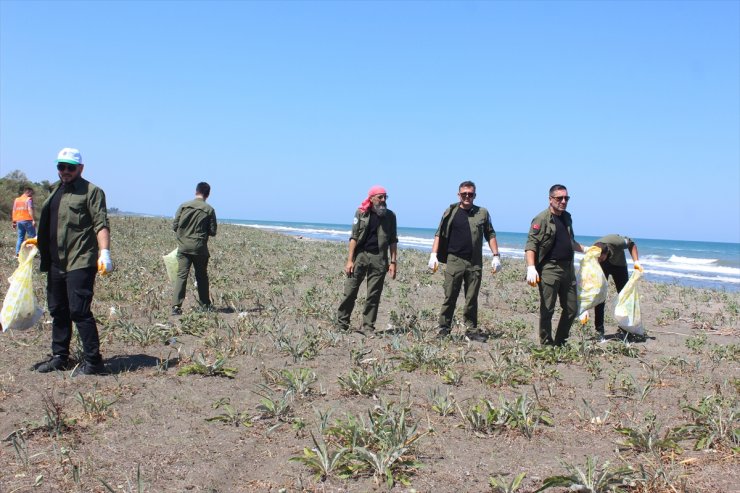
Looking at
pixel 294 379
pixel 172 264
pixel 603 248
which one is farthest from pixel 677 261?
pixel 294 379

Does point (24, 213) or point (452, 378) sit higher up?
point (24, 213)

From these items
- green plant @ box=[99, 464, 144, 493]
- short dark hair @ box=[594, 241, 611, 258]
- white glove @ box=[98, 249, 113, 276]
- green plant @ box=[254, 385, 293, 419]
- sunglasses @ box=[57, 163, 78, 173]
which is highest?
sunglasses @ box=[57, 163, 78, 173]

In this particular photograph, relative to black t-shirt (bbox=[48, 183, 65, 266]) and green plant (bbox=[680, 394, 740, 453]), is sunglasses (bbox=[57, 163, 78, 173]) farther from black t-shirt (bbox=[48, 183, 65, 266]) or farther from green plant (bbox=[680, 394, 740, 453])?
green plant (bbox=[680, 394, 740, 453])

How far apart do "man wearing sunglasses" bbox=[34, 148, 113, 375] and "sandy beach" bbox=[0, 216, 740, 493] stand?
0.40m

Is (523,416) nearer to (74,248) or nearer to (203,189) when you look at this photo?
(74,248)

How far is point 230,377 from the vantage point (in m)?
4.78

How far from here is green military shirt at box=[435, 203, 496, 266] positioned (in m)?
6.55

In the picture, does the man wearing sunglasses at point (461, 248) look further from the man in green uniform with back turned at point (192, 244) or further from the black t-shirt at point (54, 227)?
the black t-shirt at point (54, 227)

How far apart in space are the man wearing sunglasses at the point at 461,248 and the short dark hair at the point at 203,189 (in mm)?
3351

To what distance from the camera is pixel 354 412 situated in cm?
402

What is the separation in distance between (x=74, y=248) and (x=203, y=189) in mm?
3320

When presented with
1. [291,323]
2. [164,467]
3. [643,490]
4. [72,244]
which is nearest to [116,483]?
[164,467]

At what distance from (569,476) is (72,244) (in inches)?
160

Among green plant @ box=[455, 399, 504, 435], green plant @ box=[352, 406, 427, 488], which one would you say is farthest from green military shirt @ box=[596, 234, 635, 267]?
green plant @ box=[352, 406, 427, 488]
